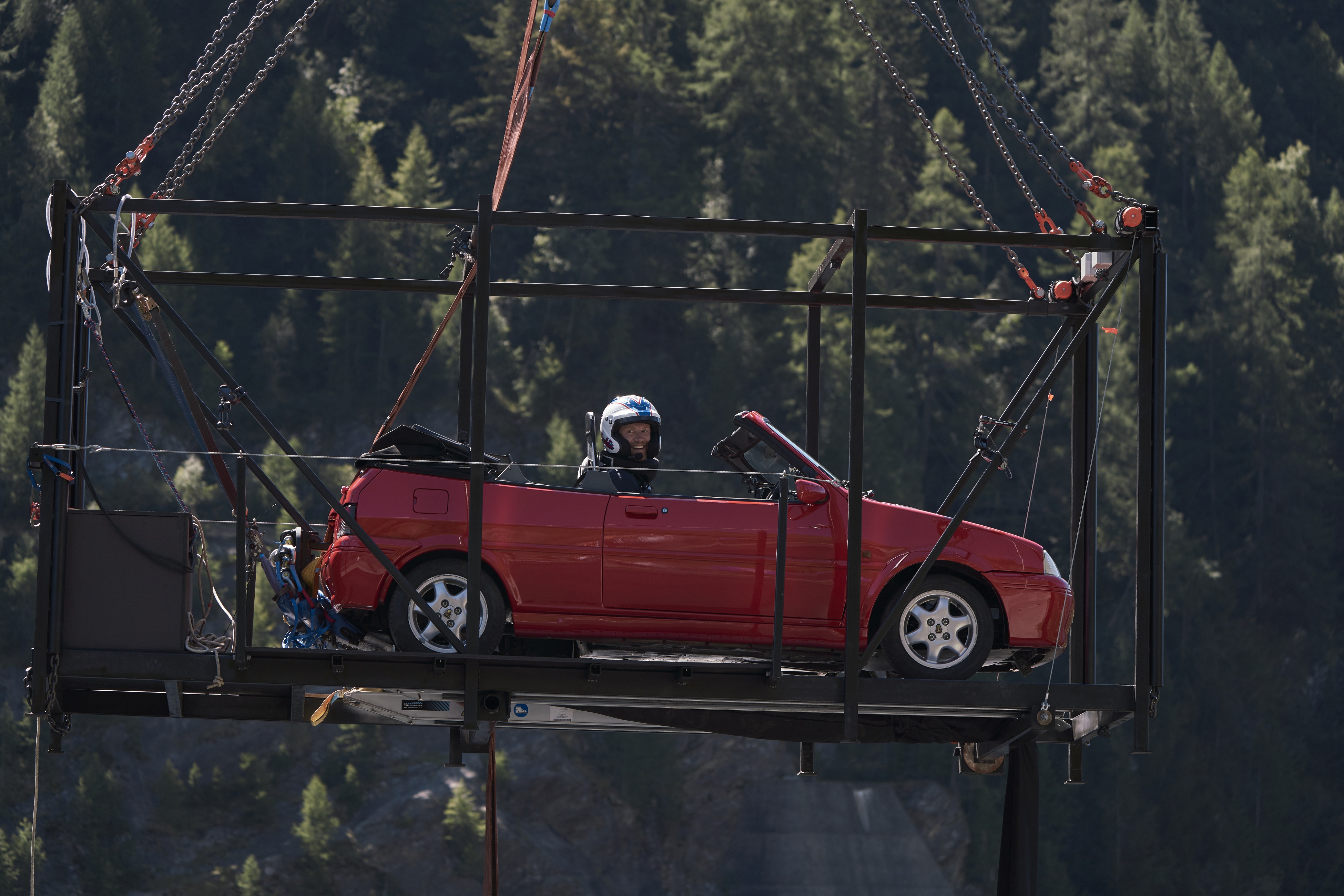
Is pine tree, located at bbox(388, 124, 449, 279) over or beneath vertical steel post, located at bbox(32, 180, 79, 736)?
over

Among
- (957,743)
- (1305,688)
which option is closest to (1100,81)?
(1305,688)

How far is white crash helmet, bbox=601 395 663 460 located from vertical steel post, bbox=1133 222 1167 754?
2.78 metres

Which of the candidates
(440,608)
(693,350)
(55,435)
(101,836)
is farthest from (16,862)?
(55,435)

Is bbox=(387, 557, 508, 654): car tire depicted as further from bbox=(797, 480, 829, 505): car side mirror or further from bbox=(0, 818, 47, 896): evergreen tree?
bbox=(0, 818, 47, 896): evergreen tree

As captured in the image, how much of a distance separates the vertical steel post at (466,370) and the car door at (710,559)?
0.91 m

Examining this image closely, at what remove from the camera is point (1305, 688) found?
6812 centimetres

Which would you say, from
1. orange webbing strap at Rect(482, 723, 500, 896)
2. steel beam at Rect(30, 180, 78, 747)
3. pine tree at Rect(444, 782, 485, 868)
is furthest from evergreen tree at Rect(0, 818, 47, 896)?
steel beam at Rect(30, 180, 78, 747)

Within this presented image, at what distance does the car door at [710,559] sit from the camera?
403 inches

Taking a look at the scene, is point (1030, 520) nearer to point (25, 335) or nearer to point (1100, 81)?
point (1100, 81)

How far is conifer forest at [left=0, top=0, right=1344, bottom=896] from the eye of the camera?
53562mm

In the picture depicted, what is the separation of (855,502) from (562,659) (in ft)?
5.48

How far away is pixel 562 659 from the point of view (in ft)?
32.1

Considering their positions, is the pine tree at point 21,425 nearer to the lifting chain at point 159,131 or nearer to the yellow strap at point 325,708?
the lifting chain at point 159,131

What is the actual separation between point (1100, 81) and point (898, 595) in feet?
239
